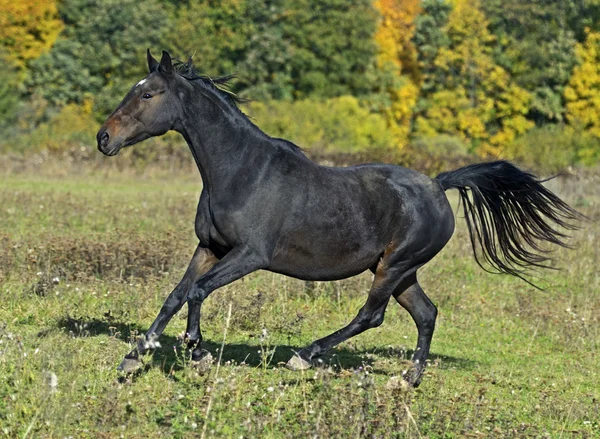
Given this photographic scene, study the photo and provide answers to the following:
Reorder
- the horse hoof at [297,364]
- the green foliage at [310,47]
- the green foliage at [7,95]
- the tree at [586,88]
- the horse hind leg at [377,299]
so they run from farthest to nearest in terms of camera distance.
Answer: the green foliage at [310,47] < the tree at [586,88] < the green foliage at [7,95] < the horse hind leg at [377,299] < the horse hoof at [297,364]

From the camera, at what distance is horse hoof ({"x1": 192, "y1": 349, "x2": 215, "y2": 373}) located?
7742 mm

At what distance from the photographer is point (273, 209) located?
8219 mm

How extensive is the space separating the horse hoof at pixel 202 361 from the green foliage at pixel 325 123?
39035 mm

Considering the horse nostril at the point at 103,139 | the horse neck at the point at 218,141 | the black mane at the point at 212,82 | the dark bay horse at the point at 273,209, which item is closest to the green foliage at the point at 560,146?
the dark bay horse at the point at 273,209

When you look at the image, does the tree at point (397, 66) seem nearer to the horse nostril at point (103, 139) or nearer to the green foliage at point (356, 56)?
the green foliage at point (356, 56)

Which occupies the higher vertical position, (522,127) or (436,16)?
(436,16)

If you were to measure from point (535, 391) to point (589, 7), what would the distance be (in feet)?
202

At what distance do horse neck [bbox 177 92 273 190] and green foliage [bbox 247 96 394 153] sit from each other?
38.8m

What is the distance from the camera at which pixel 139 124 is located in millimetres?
8055

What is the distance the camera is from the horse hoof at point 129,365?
781 cm

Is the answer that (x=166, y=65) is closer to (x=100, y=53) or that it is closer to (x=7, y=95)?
(x=7, y=95)

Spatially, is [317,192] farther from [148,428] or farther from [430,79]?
[430,79]

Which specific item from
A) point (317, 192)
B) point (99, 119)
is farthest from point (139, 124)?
point (99, 119)

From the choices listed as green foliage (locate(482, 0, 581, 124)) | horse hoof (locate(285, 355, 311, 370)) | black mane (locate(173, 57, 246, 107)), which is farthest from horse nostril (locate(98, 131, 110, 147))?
green foliage (locate(482, 0, 581, 124))
